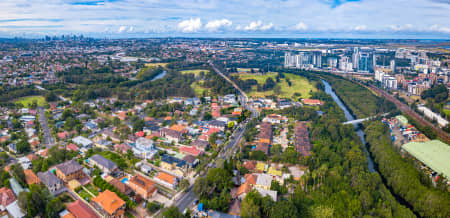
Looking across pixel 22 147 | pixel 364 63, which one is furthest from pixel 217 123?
pixel 364 63

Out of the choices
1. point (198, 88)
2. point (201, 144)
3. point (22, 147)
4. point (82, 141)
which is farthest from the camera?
point (198, 88)

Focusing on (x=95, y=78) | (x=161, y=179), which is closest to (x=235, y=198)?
(x=161, y=179)

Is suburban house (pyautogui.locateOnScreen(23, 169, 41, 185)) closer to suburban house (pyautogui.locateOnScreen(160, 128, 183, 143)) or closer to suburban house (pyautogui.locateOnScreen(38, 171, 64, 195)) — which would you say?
suburban house (pyautogui.locateOnScreen(38, 171, 64, 195))

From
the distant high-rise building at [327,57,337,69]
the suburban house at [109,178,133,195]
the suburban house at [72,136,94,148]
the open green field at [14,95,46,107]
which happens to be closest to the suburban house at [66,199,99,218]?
the suburban house at [109,178,133,195]

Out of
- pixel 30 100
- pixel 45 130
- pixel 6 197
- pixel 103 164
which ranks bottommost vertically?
pixel 6 197

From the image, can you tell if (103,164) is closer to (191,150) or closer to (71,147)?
(71,147)

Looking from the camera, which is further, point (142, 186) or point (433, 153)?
point (433, 153)
